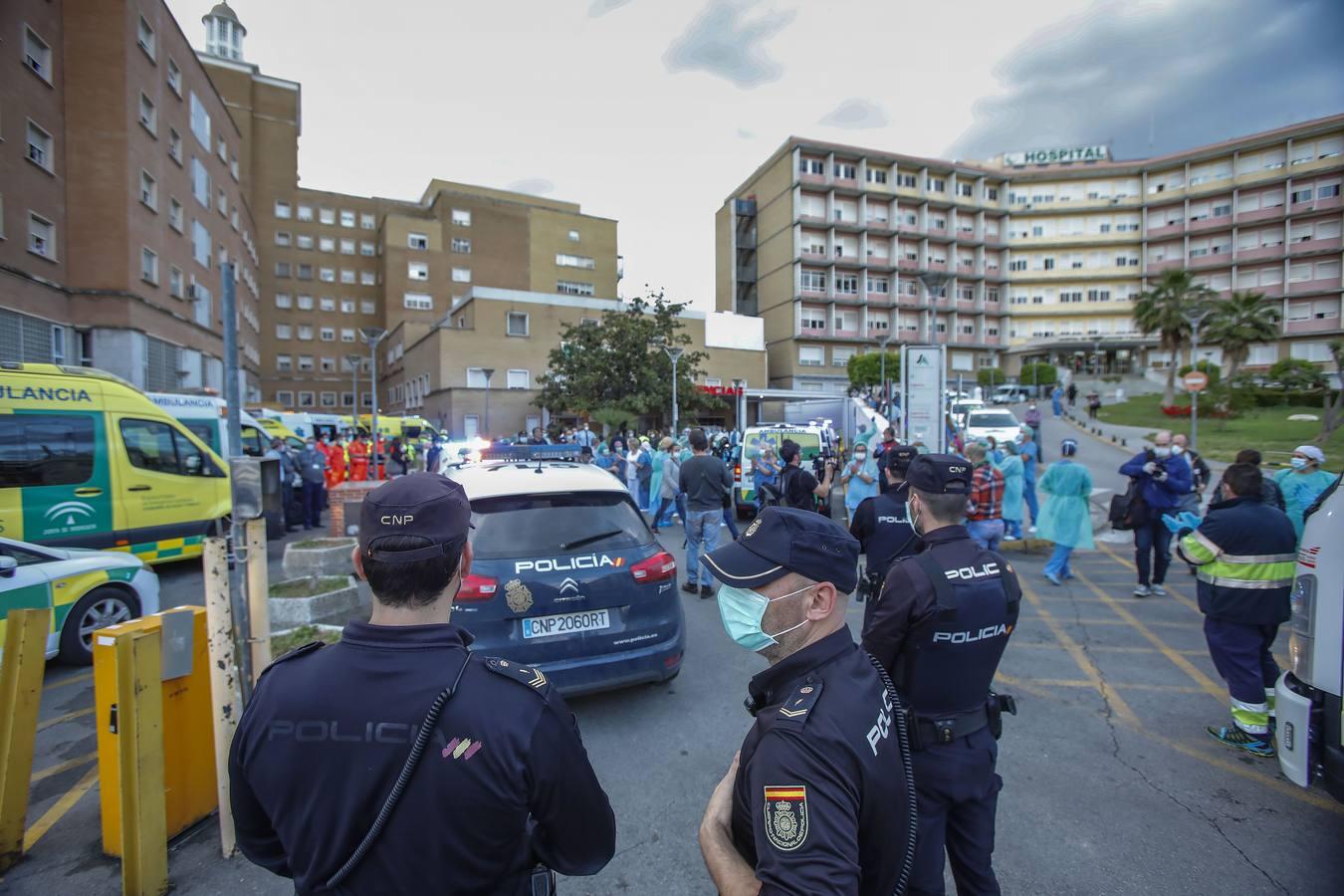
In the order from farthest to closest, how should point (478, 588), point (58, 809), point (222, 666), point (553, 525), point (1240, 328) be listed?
point (1240, 328), point (553, 525), point (478, 588), point (58, 809), point (222, 666)

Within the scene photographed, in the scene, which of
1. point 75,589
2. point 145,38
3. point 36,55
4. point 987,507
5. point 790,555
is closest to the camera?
point 790,555

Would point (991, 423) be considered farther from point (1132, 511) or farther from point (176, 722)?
point (176, 722)

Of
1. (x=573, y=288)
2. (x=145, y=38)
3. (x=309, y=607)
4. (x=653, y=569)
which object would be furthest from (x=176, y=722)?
(x=573, y=288)

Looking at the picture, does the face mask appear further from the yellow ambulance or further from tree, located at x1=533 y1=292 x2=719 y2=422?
tree, located at x1=533 y1=292 x2=719 y2=422

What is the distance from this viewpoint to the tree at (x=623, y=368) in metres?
32.7

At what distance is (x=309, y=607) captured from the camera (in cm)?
596

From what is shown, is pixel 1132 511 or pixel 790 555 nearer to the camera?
pixel 790 555

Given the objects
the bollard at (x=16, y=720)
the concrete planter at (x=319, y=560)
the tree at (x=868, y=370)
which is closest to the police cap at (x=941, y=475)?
the bollard at (x=16, y=720)

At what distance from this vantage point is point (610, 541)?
180 inches

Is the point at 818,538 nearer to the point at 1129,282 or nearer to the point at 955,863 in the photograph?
the point at 955,863

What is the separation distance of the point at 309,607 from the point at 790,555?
583 centimetres

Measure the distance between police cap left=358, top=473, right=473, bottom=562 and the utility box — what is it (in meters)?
2.34

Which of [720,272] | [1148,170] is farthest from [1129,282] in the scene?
[720,272]

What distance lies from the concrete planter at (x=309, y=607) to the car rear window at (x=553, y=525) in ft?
8.89
